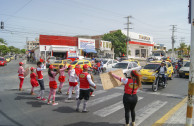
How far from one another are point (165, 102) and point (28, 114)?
5803 millimetres

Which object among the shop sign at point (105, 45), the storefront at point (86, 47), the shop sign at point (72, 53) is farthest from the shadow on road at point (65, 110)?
the shop sign at point (105, 45)

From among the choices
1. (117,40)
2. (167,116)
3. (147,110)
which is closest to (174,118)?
(167,116)

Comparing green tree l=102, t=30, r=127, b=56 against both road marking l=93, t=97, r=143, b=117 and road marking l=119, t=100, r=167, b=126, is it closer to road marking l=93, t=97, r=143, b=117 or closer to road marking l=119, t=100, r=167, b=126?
road marking l=119, t=100, r=167, b=126

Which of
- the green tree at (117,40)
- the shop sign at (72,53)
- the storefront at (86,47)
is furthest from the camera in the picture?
the green tree at (117,40)

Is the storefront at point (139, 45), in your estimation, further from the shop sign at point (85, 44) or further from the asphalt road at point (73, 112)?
the asphalt road at point (73, 112)

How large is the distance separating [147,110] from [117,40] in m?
41.1

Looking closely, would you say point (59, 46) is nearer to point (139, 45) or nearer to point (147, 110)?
point (147, 110)

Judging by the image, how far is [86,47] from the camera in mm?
37781

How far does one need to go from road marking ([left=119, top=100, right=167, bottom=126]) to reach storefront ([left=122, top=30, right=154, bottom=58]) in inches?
1902

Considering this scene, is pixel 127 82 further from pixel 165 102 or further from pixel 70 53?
pixel 70 53

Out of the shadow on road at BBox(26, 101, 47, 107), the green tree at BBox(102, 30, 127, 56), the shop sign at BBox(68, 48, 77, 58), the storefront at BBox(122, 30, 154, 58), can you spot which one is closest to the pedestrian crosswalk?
the shadow on road at BBox(26, 101, 47, 107)

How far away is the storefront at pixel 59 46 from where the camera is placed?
3226cm

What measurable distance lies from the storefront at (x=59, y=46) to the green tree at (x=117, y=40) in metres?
13.0

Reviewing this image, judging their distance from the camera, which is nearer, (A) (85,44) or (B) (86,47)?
(A) (85,44)
